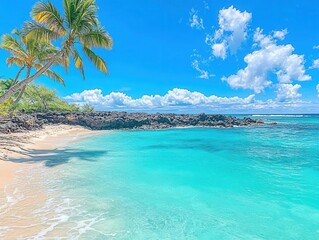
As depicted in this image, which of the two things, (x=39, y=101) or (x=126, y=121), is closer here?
(x=126, y=121)

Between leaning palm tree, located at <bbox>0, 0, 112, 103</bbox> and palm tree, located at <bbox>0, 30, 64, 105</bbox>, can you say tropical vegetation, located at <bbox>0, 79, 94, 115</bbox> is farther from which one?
leaning palm tree, located at <bbox>0, 0, 112, 103</bbox>

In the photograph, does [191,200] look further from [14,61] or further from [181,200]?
[14,61]

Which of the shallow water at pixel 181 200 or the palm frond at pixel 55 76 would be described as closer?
the shallow water at pixel 181 200

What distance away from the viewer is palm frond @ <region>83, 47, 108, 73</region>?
16559 mm

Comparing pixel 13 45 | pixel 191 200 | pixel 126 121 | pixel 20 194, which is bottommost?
pixel 191 200

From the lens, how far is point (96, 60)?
659 inches

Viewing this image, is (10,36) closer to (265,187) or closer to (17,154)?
(17,154)

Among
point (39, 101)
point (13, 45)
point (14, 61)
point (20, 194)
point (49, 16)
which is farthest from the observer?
point (39, 101)

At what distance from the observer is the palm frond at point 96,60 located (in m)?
16.6

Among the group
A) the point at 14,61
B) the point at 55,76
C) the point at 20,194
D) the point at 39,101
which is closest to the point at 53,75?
the point at 55,76

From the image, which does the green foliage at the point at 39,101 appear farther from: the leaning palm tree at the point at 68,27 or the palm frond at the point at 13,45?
the leaning palm tree at the point at 68,27

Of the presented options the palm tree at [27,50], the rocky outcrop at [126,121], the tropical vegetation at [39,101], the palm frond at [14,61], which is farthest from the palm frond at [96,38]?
the tropical vegetation at [39,101]

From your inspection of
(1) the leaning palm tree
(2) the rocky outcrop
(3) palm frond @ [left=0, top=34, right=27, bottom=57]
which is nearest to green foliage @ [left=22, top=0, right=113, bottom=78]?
(1) the leaning palm tree

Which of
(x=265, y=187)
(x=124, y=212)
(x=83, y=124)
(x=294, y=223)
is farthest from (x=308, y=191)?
(x=83, y=124)
